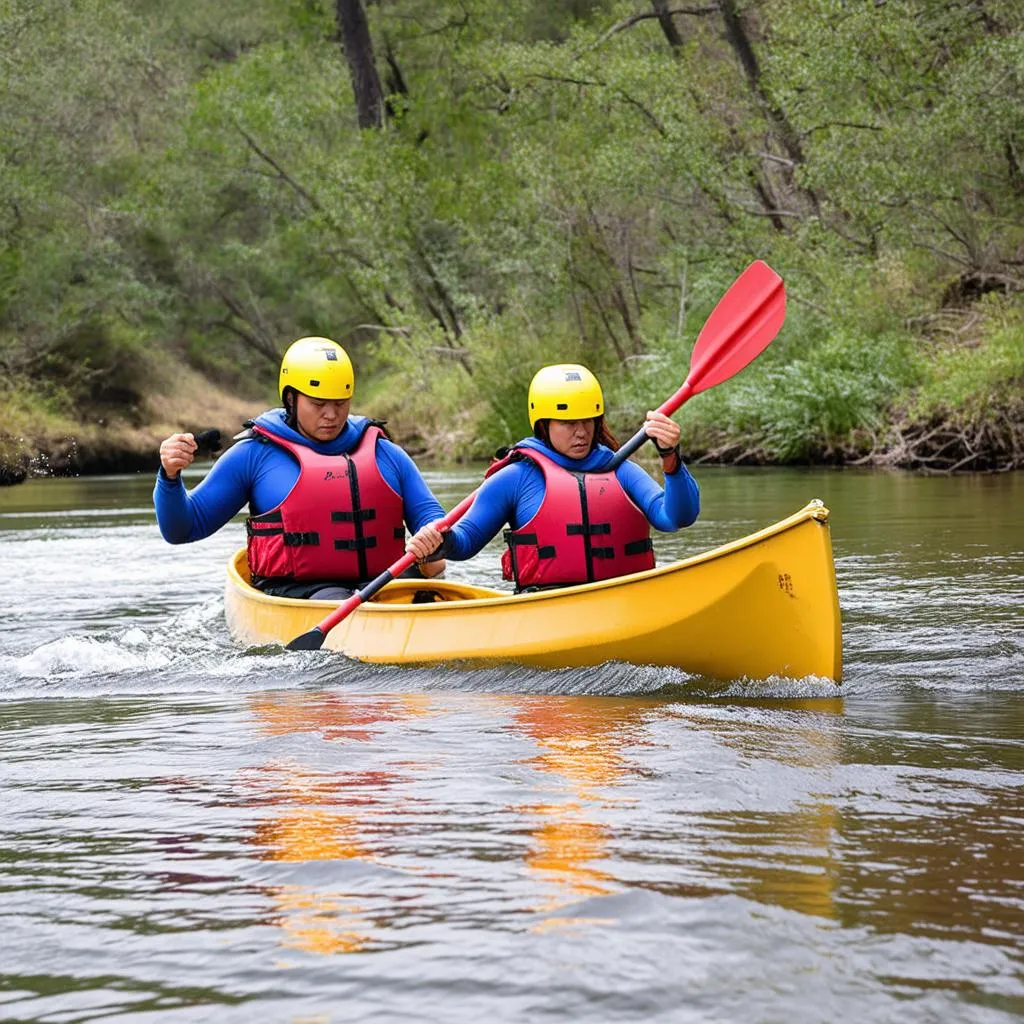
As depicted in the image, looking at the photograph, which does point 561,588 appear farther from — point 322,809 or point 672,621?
point 322,809

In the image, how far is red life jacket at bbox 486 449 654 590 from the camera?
583cm

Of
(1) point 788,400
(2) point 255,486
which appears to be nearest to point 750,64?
(1) point 788,400

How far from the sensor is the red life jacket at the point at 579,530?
5828mm

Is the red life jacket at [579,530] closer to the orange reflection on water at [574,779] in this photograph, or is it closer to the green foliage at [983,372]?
the orange reflection on water at [574,779]

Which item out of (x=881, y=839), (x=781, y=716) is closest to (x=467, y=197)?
(x=781, y=716)

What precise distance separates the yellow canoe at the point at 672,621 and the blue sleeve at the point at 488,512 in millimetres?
259

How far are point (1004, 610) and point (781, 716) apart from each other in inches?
94.1

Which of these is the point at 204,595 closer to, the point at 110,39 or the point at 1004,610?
the point at 1004,610

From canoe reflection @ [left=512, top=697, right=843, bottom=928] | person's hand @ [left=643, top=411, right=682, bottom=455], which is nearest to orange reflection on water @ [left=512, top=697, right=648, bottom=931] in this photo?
canoe reflection @ [left=512, top=697, right=843, bottom=928]

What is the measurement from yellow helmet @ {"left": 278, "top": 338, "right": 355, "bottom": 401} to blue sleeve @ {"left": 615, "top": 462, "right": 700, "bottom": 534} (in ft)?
4.37

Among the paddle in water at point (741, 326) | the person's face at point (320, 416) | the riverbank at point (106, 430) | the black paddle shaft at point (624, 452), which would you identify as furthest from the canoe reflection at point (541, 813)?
the riverbank at point (106, 430)

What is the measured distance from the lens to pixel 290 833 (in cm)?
331

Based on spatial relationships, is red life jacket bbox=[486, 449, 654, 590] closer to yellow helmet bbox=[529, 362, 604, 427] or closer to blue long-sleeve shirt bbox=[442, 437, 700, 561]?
blue long-sleeve shirt bbox=[442, 437, 700, 561]

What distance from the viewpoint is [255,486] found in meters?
6.59
